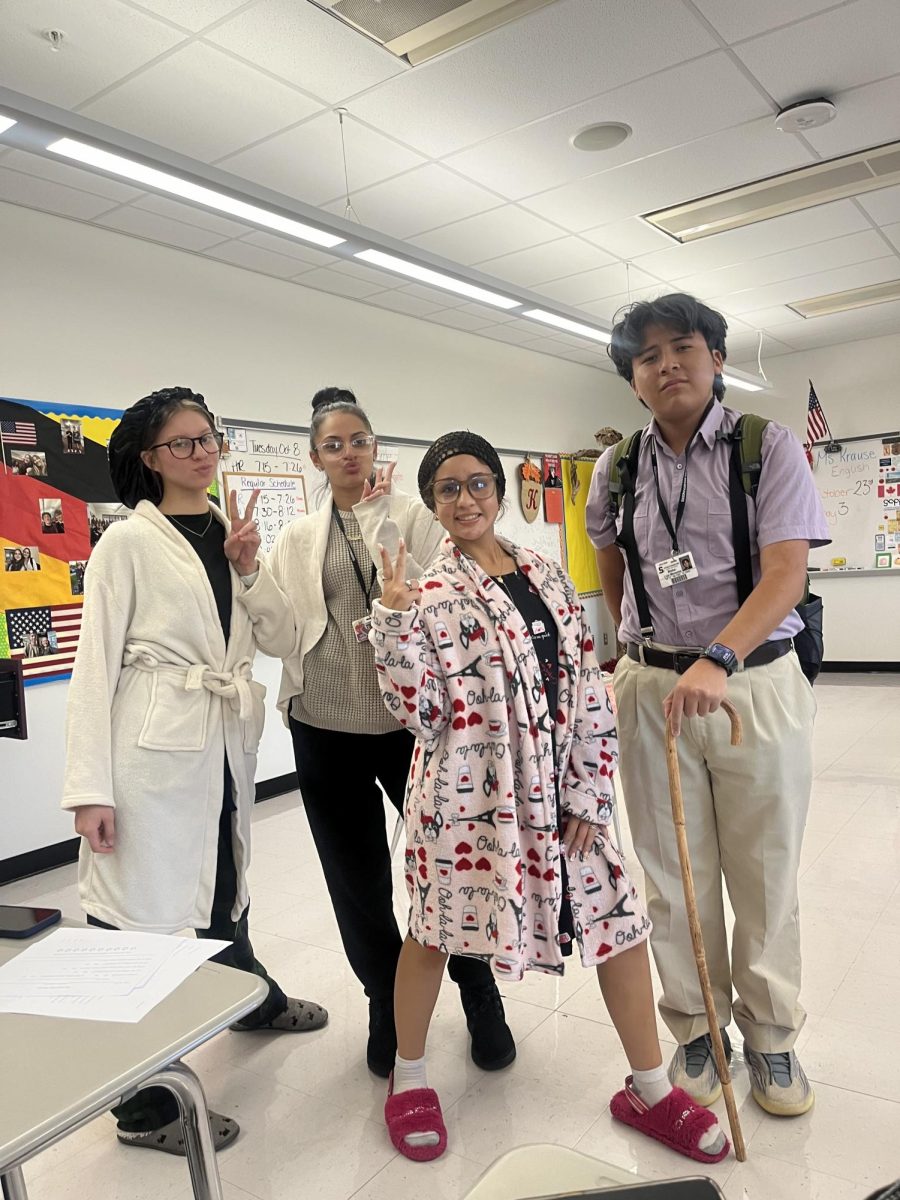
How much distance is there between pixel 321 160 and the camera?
360 cm

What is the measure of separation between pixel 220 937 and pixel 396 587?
99cm

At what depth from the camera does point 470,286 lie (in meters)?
4.03

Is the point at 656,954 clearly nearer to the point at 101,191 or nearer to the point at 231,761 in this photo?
the point at 231,761

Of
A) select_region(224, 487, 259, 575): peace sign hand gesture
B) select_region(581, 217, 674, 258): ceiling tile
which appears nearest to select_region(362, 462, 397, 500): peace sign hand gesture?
select_region(224, 487, 259, 575): peace sign hand gesture

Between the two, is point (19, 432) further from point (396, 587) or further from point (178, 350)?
point (396, 587)

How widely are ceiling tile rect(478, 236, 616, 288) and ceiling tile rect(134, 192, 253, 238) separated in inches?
56.6

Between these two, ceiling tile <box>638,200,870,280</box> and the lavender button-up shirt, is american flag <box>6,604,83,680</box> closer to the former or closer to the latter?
the lavender button-up shirt

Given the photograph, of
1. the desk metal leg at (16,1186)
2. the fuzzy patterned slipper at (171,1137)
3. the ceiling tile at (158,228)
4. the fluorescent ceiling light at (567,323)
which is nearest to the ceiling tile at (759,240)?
the fluorescent ceiling light at (567,323)

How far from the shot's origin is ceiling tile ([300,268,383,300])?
485 centimetres

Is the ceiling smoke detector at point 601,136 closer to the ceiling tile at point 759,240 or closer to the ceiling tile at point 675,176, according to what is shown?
the ceiling tile at point 675,176

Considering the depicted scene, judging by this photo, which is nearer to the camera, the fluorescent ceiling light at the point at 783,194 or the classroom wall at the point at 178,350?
the classroom wall at the point at 178,350

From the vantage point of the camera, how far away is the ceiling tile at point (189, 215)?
3.74 m

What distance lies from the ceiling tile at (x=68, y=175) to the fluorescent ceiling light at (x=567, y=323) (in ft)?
6.62

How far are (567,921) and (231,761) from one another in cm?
79
